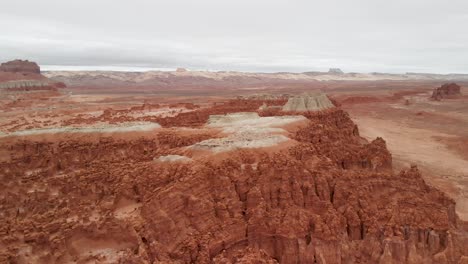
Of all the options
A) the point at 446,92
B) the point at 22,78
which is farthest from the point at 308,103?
the point at 22,78

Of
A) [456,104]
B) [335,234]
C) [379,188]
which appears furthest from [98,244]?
[456,104]

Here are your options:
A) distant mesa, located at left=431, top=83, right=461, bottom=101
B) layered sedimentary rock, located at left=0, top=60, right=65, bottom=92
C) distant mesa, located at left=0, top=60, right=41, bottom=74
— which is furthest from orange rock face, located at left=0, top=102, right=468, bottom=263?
distant mesa, located at left=0, top=60, right=41, bottom=74

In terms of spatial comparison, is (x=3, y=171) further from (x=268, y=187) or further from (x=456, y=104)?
(x=456, y=104)

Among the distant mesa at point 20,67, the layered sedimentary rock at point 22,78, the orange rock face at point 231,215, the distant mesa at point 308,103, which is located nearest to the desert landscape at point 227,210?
the orange rock face at point 231,215

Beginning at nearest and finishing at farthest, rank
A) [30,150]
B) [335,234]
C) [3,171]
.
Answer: [335,234]
[3,171]
[30,150]

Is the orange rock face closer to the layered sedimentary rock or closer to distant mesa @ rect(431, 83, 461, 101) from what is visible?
distant mesa @ rect(431, 83, 461, 101)

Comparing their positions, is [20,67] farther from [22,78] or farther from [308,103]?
[308,103]
